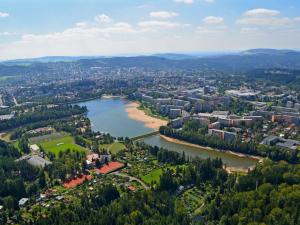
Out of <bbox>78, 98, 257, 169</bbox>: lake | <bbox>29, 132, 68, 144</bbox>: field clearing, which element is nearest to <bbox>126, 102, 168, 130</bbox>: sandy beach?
<bbox>78, 98, 257, 169</bbox>: lake

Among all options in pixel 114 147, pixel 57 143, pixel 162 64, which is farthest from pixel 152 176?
pixel 162 64

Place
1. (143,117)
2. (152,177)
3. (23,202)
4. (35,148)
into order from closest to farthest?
(23,202)
(152,177)
(35,148)
(143,117)

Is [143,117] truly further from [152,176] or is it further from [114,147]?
[152,176]

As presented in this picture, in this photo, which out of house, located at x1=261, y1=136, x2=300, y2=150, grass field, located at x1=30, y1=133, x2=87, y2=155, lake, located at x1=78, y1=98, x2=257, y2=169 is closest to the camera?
lake, located at x1=78, y1=98, x2=257, y2=169

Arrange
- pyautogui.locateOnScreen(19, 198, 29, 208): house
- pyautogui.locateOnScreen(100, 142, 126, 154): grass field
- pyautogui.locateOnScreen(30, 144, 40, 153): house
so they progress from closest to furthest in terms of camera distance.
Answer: pyautogui.locateOnScreen(19, 198, 29, 208): house < pyautogui.locateOnScreen(100, 142, 126, 154): grass field < pyautogui.locateOnScreen(30, 144, 40, 153): house

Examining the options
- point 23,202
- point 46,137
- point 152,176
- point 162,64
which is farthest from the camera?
point 162,64

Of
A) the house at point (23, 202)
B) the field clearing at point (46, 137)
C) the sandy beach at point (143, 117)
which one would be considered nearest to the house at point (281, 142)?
the sandy beach at point (143, 117)

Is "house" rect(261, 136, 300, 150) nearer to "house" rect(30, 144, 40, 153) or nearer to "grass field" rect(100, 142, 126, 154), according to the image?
"grass field" rect(100, 142, 126, 154)

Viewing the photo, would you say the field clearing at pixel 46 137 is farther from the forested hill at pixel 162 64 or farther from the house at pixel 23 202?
the forested hill at pixel 162 64
